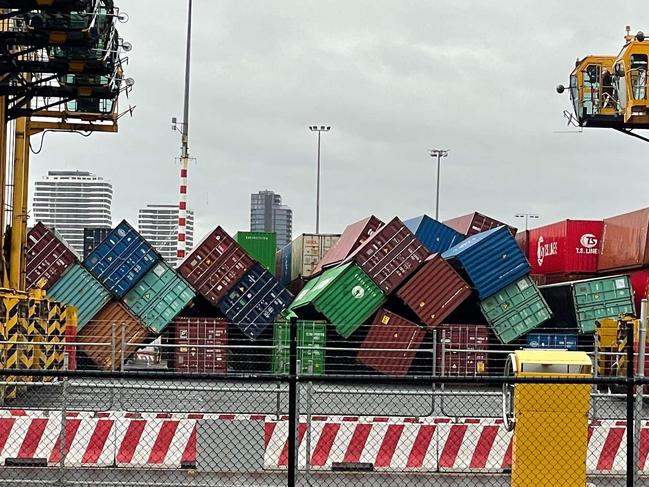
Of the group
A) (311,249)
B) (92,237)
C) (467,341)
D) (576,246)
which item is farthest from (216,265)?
(92,237)

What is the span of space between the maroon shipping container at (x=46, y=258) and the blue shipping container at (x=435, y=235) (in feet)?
42.8

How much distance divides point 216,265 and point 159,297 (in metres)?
2.17

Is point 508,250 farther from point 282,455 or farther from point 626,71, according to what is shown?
point 282,455

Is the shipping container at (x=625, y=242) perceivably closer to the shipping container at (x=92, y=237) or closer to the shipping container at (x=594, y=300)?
the shipping container at (x=594, y=300)

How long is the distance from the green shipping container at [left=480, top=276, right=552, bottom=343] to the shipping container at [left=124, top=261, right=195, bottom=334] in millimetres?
9364

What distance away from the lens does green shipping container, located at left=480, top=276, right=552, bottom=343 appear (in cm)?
2919

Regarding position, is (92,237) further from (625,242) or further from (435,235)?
(625,242)

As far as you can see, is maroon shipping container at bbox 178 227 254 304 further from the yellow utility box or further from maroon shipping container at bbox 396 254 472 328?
the yellow utility box

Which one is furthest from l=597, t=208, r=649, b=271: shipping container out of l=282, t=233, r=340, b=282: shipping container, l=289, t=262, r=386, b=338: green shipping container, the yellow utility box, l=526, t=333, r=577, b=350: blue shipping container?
the yellow utility box

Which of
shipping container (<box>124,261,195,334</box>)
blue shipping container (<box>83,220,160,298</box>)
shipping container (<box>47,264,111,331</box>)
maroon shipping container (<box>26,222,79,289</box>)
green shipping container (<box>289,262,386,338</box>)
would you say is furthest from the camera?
blue shipping container (<box>83,220,160,298</box>)

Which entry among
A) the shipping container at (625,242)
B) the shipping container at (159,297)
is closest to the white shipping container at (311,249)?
the shipping container at (159,297)

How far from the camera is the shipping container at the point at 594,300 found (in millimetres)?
27741

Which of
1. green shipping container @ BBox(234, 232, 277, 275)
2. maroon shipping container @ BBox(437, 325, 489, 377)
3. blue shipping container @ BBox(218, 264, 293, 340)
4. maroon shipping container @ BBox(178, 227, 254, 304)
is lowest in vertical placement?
maroon shipping container @ BBox(437, 325, 489, 377)

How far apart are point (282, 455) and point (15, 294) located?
11.3m
